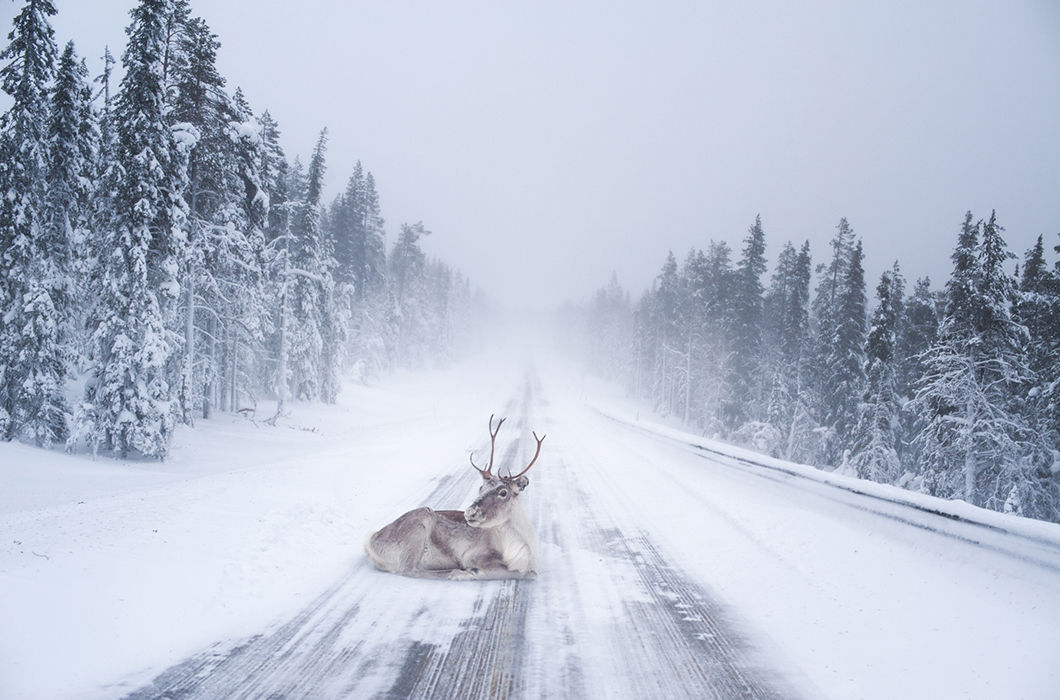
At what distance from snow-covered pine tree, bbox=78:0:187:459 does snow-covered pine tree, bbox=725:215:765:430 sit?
3602 cm

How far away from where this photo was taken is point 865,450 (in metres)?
23.5

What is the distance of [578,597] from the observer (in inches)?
193

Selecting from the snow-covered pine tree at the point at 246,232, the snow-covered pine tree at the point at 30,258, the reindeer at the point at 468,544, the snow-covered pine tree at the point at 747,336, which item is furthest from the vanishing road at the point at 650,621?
the snow-covered pine tree at the point at 747,336

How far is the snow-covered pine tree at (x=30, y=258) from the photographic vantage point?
13.4m

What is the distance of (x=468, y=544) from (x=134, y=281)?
12.8 metres

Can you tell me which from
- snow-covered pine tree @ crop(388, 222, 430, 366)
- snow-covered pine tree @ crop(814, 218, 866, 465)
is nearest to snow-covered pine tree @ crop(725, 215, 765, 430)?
snow-covered pine tree @ crop(814, 218, 866, 465)

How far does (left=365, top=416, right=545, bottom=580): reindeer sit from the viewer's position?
5309mm

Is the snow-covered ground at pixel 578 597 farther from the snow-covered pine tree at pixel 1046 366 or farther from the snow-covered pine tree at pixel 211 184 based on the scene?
the snow-covered pine tree at pixel 1046 366

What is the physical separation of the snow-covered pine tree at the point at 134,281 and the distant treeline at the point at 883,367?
1029 inches

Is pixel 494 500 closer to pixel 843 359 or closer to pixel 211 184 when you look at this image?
pixel 211 184

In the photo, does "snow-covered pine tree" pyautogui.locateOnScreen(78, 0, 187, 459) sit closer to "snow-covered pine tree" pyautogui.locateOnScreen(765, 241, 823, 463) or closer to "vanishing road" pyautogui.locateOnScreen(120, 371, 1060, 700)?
"vanishing road" pyautogui.locateOnScreen(120, 371, 1060, 700)

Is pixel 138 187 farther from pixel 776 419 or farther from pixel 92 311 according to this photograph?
pixel 776 419

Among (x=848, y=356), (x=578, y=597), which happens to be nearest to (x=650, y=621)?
(x=578, y=597)

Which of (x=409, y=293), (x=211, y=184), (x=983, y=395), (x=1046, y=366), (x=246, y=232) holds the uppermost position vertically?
(x=409, y=293)
